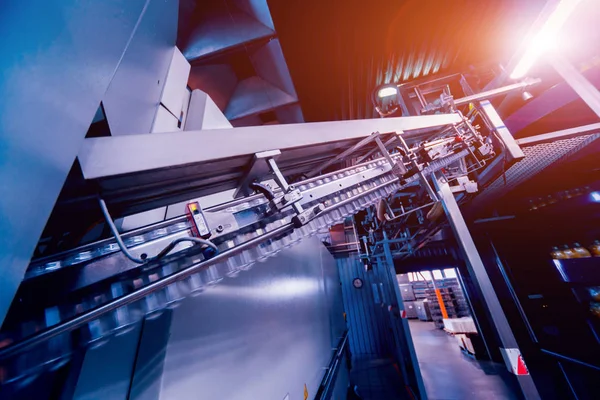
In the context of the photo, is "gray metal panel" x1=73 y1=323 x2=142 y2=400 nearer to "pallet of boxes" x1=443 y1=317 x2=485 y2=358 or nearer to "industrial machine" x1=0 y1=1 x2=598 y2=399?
"industrial machine" x1=0 y1=1 x2=598 y2=399

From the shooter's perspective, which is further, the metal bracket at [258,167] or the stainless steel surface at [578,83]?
the stainless steel surface at [578,83]

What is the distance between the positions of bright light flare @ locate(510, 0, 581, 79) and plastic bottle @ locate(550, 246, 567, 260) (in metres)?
4.22

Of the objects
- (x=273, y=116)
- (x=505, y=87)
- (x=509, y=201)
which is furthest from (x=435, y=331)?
(x=273, y=116)

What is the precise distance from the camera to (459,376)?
510 cm

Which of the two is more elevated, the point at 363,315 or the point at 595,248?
the point at 595,248

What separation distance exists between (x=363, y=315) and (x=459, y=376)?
9.73 ft

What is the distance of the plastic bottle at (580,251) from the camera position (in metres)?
3.49

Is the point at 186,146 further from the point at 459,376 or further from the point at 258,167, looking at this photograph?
the point at 459,376

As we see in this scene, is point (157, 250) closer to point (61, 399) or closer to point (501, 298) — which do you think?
point (61, 399)

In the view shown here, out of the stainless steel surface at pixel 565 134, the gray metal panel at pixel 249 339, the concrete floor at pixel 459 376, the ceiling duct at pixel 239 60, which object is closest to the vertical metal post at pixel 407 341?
the concrete floor at pixel 459 376

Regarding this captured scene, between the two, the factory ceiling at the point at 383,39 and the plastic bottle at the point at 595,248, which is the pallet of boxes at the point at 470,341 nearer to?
the plastic bottle at the point at 595,248

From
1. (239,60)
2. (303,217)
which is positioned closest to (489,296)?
(303,217)

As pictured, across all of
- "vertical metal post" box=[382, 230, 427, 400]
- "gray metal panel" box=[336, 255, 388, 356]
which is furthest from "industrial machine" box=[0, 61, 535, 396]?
"gray metal panel" box=[336, 255, 388, 356]

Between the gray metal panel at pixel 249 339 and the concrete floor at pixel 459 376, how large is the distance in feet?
14.6
